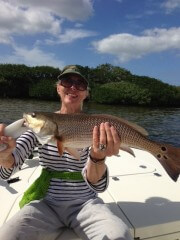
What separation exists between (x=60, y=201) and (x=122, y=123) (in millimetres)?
1021

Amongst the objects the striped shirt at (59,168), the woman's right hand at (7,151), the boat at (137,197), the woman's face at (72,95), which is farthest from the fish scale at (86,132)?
the boat at (137,197)

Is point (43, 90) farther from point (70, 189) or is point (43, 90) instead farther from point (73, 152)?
point (73, 152)

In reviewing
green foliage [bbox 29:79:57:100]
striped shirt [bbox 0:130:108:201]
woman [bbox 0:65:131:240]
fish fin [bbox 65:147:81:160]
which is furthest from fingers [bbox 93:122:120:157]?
green foliage [bbox 29:79:57:100]

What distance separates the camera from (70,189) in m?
3.24

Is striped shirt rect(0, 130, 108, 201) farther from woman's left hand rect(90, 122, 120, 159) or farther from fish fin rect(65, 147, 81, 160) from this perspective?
woman's left hand rect(90, 122, 120, 159)

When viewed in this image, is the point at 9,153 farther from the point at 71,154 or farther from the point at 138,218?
the point at 138,218

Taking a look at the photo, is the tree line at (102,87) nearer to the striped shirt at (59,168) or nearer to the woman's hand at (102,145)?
the striped shirt at (59,168)

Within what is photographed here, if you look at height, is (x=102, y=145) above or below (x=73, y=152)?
above

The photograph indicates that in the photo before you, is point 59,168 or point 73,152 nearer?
point 73,152

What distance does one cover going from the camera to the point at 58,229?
3.16 meters

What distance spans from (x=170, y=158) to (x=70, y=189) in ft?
3.42

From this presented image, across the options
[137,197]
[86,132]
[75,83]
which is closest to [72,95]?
[75,83]

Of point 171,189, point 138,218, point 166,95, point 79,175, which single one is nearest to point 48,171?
point 79,175

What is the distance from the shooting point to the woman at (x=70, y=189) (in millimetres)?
2867
